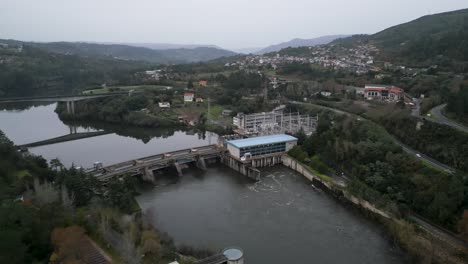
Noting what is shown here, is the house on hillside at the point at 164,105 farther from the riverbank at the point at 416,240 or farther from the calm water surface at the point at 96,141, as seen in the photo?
the riverbank at the point at 416,240

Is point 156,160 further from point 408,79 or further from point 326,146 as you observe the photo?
point 408,79

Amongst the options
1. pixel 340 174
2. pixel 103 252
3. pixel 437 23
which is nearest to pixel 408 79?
pixel 340 174

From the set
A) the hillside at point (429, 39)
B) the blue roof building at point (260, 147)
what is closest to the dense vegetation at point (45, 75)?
the blue roof building at point (260, 147)

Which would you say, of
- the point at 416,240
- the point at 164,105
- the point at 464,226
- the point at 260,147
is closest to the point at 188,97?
the point at 164,105

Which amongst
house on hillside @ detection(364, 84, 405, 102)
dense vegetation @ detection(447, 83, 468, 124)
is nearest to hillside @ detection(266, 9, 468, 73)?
house on hillside @ detection(364, 84, 405, 102)

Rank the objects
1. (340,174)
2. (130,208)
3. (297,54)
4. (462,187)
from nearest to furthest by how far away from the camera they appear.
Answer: (462,187)
(130,208)
(340,174)
(297,54)

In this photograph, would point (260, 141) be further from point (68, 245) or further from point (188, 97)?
point (188, 97)

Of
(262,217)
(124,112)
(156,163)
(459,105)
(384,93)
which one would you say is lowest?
(262,217)
